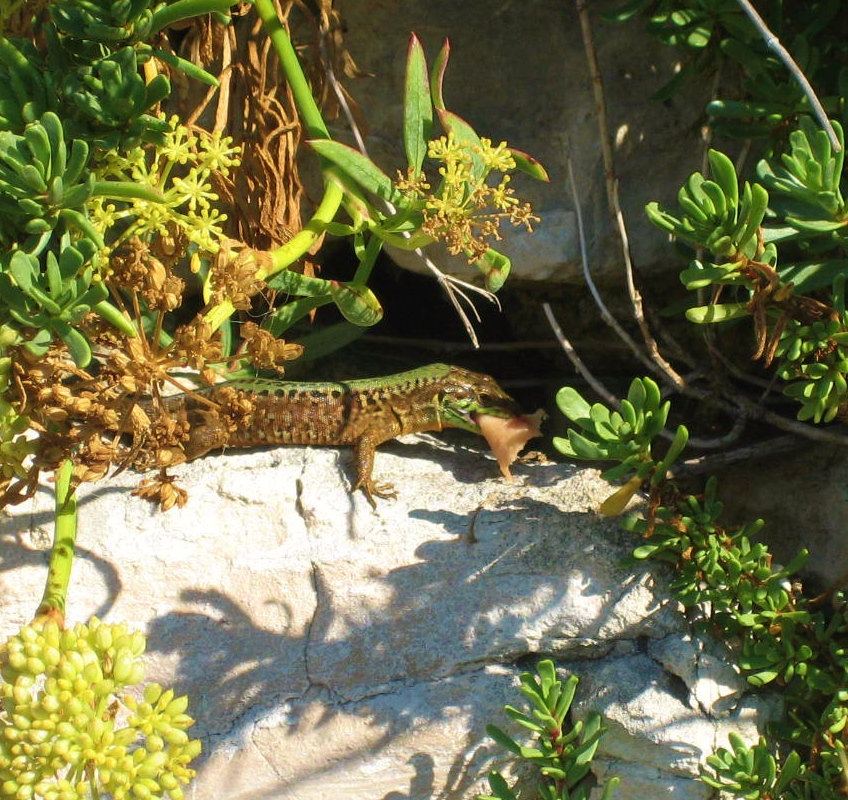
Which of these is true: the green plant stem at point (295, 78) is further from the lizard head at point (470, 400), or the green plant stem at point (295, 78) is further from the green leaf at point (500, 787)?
the green leaf at point (500, 787)

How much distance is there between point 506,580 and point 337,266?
174cm

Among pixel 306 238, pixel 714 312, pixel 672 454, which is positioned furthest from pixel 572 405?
pixel 306 238

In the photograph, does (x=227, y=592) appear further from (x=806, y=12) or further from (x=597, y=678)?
(x=806, y=12)

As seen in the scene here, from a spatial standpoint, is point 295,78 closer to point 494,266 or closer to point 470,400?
point 494,266

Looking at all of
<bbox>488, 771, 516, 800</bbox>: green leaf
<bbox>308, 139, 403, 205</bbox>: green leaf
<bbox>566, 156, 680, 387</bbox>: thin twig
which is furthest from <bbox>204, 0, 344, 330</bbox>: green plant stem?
<bbox>488, 771, 516, 800</bbox>: green leaf

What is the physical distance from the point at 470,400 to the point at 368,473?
2.03ft

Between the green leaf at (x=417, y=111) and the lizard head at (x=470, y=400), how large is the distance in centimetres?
122

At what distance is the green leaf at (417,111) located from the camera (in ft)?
8.84

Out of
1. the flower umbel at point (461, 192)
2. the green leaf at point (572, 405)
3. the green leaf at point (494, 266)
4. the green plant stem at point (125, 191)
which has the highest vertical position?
the green plant stem at point (125, 191)

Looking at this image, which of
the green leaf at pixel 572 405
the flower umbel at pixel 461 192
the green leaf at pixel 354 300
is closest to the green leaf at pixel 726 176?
the flower umbel at pixel 461 192

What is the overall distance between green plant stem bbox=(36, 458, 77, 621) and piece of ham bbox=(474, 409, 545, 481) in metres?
1.37

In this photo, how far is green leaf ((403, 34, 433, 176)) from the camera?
269cm

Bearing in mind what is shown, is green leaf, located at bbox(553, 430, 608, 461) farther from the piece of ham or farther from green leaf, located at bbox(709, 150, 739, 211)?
the piece of ham

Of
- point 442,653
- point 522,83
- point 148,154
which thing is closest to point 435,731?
point 442,653
